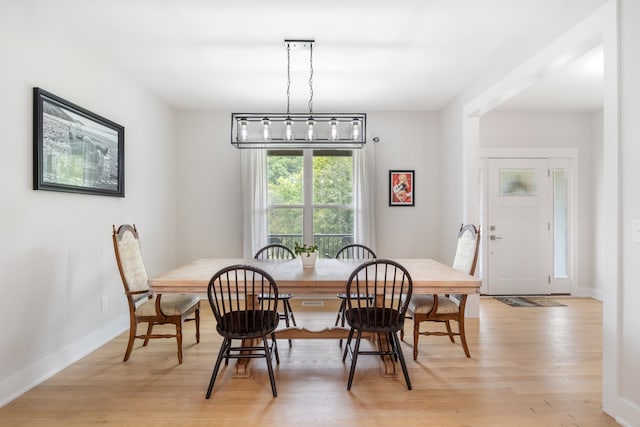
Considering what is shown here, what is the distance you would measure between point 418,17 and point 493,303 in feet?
12.1

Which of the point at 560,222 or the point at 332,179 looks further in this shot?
the point at 560,222

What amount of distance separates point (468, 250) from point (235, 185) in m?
3.17

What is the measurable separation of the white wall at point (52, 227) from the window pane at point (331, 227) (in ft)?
7.36

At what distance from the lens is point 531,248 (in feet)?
17.1

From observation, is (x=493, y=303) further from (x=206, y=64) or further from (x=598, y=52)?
(x=206, y=64)

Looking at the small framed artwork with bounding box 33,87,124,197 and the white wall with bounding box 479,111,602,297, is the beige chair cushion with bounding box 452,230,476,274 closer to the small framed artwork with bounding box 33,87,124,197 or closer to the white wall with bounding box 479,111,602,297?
the white wall with bounding box 479,111,602,297

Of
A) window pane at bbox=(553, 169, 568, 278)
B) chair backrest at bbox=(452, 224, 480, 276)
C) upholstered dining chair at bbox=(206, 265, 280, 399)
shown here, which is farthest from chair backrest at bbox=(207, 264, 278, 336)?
window pane at bbox=(553, 169, 568, 278)

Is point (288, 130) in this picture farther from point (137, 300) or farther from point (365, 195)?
point (365, 195)

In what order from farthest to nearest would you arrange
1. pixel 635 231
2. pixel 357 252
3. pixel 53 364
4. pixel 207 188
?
pixel 207 188 → pixel 357 252 → pixel 53 364 → pixel 635 231

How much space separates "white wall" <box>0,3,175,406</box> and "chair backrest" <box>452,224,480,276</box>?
10.7 feet

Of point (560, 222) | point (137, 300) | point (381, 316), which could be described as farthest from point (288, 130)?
point (560, 222)

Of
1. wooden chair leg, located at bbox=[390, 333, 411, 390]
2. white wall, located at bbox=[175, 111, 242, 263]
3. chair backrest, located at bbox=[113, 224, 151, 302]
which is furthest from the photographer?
white wall, located at bbox=[175, 111, 242, 263]

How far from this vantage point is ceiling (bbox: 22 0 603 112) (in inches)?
98.0

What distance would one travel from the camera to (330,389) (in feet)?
8.09
